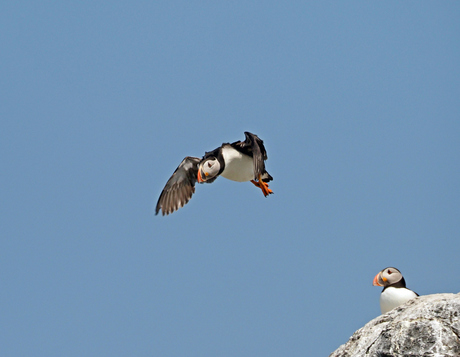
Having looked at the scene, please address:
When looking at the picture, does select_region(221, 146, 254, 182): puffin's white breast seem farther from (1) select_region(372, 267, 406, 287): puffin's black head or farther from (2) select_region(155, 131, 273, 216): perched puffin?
(1) select_region(372, 267, 406, 287): puffin's black head

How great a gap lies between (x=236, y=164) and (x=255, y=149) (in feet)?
6.27

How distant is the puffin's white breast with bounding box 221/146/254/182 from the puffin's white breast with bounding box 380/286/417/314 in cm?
469

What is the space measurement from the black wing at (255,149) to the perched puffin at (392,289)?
9.91 feet

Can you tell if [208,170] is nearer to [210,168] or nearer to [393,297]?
[210,168]

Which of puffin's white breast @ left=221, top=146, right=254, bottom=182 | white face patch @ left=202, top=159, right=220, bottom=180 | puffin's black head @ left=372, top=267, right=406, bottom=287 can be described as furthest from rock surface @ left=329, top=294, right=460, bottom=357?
puffin's white breast @ left=221, top=146, right=254, bottom=182

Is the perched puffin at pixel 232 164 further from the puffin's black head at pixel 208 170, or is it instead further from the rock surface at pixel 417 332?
the rock surface at pixel 417 332

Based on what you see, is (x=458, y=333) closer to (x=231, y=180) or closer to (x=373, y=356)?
(x=373, y=356)

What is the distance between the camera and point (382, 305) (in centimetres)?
1150

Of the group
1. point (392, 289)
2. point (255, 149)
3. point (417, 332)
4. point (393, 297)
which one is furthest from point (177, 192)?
point (417, 332)

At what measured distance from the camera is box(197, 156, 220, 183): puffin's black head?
1465cm

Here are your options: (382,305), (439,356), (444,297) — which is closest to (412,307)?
(444,297)

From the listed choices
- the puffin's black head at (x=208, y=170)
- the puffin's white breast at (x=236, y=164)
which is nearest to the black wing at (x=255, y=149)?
the puffin's white breast at (x=236, y=164)

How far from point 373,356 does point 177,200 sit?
32.2 feet

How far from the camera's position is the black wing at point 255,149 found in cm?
1288
